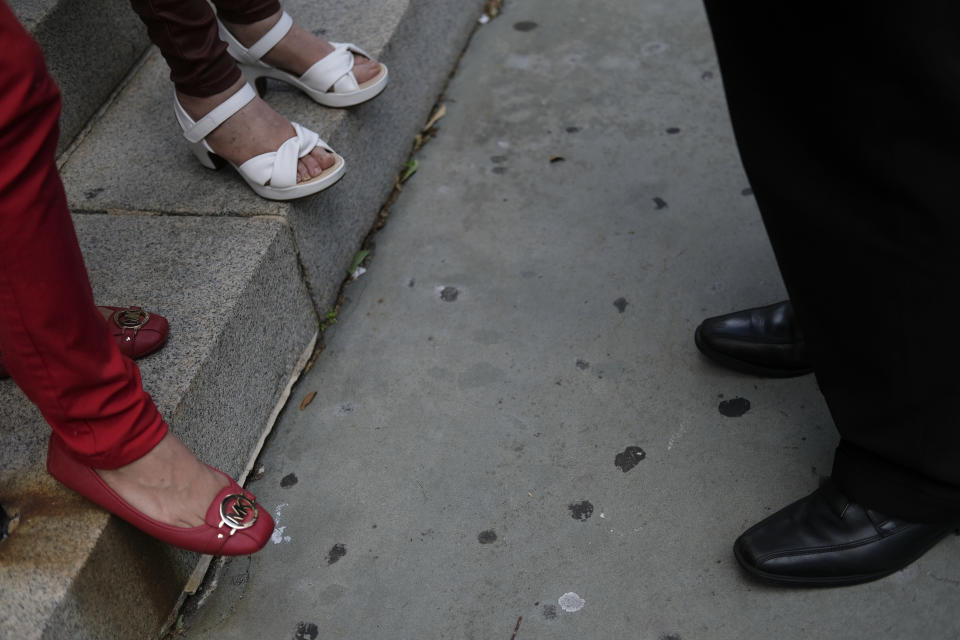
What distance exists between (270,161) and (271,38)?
0.38m

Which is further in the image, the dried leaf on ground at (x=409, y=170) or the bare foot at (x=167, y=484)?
the dried leaf on ground at (x=409, y=170)

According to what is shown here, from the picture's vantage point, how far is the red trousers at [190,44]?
1.71 metres

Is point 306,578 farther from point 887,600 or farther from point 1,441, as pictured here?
point 887,600

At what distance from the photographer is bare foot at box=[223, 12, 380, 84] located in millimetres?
2076

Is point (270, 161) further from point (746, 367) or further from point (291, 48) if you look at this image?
point (746, 367)

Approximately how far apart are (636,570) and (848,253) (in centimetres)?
62

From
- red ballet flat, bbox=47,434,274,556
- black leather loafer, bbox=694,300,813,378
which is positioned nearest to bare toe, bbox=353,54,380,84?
black leather loafer, bbox=694,300,813,378

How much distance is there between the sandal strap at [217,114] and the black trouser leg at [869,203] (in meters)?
0.99

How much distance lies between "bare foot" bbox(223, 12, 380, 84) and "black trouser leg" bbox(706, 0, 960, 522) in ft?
3.50

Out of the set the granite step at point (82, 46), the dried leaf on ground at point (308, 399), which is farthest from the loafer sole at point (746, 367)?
the granite step at point (82, 46)

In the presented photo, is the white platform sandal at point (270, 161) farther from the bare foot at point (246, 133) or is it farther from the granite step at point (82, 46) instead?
the granite step at point (82, 46)

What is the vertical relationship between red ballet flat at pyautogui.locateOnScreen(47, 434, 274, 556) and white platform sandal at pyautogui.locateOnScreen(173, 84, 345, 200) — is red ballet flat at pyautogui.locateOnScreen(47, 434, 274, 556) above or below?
below

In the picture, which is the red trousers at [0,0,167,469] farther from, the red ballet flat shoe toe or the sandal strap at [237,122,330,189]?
the sandal strap at [237,122,330,189]

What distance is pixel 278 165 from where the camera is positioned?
186 centimetres
